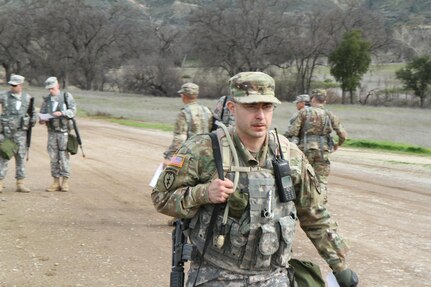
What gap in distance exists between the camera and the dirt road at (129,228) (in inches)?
251

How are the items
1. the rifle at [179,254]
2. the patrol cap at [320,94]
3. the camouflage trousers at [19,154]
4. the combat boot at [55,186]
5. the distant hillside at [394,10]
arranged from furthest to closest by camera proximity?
1. the distant hillside at [394,10]
2. the combat boot at [55,186]
3. the camouflage trousers at [19,154]
4. the patrol cap at [320,94]
5. the rifle at [179,254]

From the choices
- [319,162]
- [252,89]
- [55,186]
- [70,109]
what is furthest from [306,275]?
[55,186]

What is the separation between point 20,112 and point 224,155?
25.5 ft

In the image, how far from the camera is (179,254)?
3.40 meters

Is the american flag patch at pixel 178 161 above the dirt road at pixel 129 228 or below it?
above

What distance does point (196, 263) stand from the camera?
340 centimetres

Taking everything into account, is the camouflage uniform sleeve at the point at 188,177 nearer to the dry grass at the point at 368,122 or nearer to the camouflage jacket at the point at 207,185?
the camouflage jacket at the point at 207,185

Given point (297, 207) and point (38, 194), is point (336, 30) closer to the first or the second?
point (38, 194)

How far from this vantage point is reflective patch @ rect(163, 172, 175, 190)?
11.1 ft

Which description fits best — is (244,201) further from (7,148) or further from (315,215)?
(7,148)

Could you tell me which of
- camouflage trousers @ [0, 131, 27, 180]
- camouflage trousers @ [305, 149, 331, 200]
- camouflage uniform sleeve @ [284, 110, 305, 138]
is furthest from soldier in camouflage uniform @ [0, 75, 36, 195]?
camouflage trousers @ [305, 149, 331, 200]

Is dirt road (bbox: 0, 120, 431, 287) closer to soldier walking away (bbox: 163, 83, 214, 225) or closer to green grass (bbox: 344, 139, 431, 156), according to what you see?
soldier walking away (bbox: 163, 83, 214, 225)

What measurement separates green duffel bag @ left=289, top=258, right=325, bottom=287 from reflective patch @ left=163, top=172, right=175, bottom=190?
0.81 meters

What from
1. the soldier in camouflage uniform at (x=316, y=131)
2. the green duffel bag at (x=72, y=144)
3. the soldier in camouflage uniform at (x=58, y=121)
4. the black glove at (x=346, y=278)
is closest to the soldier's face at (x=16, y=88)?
the soldier in camouflage uniform at (x=58, y=121)
